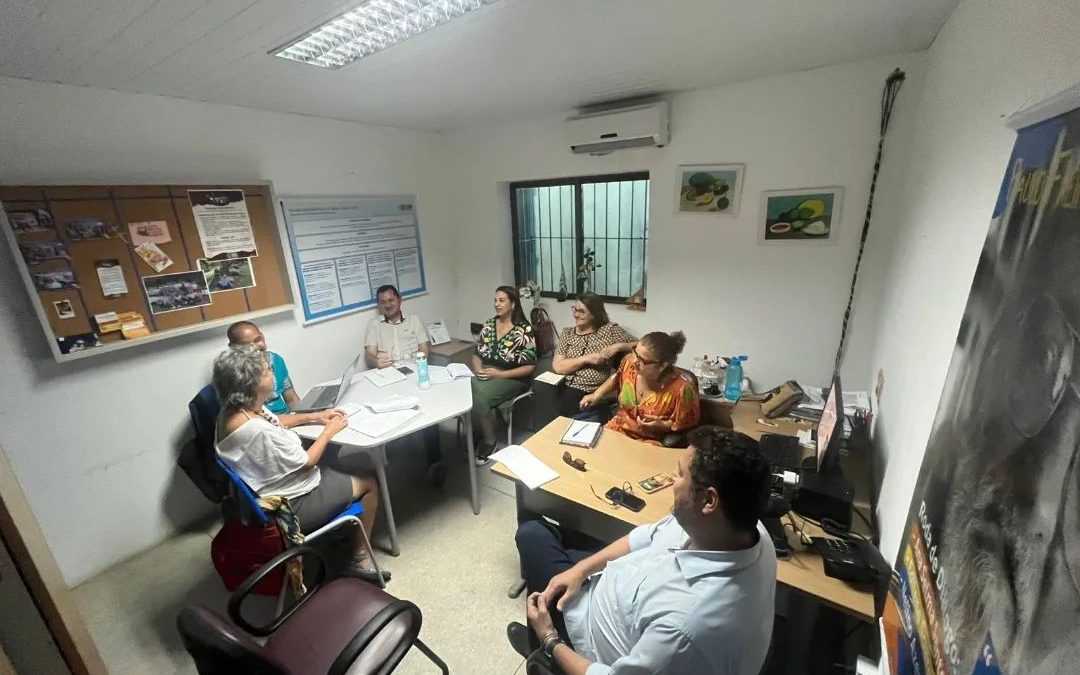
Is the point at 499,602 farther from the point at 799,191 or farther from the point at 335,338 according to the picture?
the point at 799,191

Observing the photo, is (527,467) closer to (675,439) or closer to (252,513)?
(675,439)

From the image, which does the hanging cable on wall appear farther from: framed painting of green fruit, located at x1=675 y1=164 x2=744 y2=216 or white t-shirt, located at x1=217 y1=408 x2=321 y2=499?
white t-shirt, located at x1=217 y1=408 x2=321 y2=499

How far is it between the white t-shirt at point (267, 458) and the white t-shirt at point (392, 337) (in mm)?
1549

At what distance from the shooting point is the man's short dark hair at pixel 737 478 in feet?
3.40

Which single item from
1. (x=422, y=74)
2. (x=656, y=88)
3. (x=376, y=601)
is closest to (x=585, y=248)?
(x=656, y=88)

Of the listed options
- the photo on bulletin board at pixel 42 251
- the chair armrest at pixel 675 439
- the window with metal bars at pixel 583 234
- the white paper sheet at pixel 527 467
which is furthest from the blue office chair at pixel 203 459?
the window with metal bars at pixel 583 234

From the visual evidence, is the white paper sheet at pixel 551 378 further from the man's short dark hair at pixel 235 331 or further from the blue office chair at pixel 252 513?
the man's short dark hair at pixel 235 331

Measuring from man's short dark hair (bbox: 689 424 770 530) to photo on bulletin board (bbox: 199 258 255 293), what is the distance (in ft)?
9.63

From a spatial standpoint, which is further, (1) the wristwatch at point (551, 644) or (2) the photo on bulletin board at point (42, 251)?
(2) the photo on bulletin board at point (42, 251)

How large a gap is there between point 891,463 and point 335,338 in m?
3.51

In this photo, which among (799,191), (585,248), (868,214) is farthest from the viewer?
(585,248)

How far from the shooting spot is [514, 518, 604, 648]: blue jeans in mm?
1597

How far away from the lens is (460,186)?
4035 mm

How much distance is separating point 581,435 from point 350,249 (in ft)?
8.10
